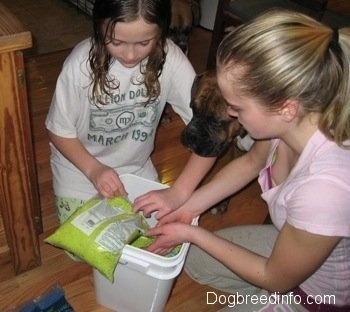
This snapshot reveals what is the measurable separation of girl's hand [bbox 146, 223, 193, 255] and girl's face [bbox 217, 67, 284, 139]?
282mm

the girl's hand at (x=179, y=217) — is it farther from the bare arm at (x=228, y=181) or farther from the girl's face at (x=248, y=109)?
the girl's face at (x=248, y=109)

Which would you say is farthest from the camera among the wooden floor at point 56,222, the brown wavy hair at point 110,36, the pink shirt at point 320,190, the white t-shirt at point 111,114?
the wooden floor at point 56,222

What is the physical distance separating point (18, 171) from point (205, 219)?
746 millimetres

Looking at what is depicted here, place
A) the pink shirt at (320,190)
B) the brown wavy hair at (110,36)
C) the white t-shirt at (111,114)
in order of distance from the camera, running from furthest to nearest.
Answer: the white t-shirt at (111,114) → the brown wavy hair at (110,36) → the pink shirt at (320,190)

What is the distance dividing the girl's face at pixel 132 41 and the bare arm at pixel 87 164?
0.27 meters

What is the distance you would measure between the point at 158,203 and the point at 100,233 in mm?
189

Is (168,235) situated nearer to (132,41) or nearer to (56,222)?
(132,41)

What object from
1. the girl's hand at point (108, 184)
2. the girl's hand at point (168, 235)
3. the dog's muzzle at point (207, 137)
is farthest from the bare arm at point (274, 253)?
the dog's muzzle at point (207, 137)

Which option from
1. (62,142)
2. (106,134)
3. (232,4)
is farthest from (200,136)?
(232,4)

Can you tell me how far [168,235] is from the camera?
36.2 inches

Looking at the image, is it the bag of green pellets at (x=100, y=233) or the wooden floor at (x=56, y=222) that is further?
the wooden floor at (x=56, y=222)

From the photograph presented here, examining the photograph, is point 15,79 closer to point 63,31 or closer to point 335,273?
point 335,273

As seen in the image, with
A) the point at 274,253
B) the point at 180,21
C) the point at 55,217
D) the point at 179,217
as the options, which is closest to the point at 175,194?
the point at 179,217

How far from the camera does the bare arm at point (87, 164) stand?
1.03 meters
